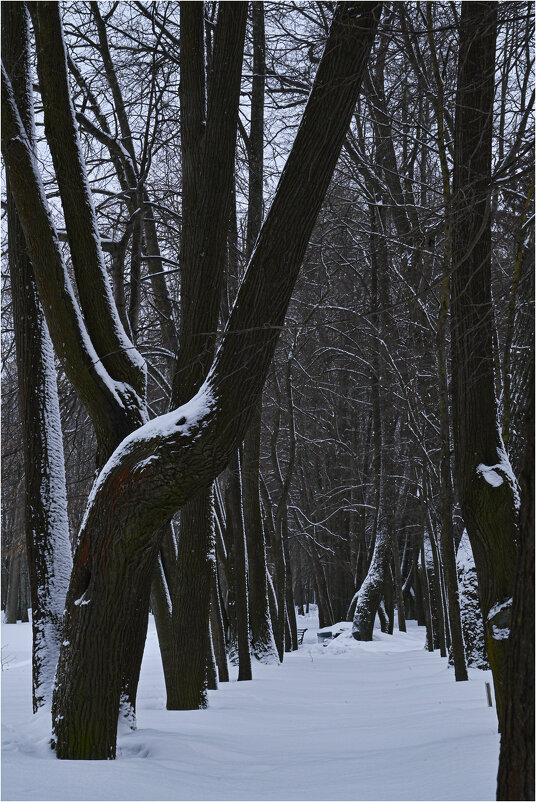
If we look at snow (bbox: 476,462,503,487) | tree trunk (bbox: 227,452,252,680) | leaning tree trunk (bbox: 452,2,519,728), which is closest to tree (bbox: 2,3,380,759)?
leaning tree trunk (bbox: 452,2,519,728)

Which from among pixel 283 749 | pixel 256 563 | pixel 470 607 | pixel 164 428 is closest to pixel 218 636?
pixel 256 563

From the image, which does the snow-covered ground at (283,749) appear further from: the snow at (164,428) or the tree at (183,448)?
the snow at (164,428)

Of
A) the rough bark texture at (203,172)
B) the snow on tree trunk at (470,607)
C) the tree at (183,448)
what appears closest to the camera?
the tree at (183,448)

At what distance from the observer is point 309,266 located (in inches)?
647

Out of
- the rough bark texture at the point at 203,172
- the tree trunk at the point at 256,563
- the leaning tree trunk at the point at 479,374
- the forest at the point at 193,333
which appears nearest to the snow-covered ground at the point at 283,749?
the forest at the point at 193,333

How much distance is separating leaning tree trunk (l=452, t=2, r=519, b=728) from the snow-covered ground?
3.19ft

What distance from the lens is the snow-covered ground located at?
4695mm

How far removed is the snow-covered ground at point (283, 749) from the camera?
4.70 m

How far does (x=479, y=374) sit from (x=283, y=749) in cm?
356

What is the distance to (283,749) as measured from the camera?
680cm

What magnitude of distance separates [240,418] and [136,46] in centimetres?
651

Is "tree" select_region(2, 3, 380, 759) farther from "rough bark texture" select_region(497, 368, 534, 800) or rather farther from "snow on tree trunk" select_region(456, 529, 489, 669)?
"snow on tree trunk" select_region(456, 529, 489, 669)

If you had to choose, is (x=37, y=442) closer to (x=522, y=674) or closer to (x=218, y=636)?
(x=522, y=674)

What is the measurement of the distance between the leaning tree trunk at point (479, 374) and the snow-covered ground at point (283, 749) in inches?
38.3
